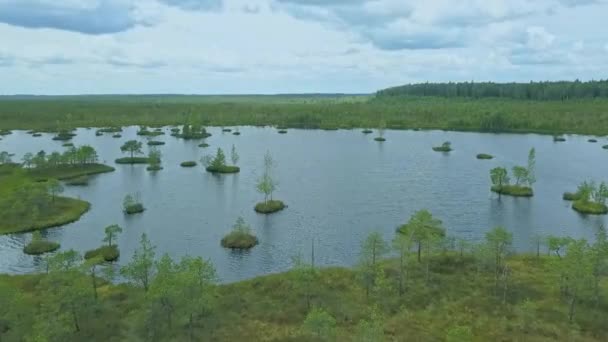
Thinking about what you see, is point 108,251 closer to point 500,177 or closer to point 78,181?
point 78,181

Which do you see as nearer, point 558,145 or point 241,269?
point 241,269

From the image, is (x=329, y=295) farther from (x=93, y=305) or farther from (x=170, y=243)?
(x=170, y=243)

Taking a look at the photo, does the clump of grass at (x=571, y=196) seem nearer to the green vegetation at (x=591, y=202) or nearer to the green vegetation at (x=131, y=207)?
the green vegetation at (x=591, y=202)

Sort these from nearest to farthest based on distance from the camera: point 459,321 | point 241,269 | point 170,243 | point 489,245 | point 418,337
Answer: point 418,337, point 459,321, point 489,245, point 241,269, point 170,243

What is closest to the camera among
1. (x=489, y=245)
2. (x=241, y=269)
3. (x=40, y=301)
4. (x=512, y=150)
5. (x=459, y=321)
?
(x=459, y=321)

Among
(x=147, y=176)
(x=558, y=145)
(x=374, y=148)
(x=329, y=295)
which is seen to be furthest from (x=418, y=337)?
(x=558, y=145)

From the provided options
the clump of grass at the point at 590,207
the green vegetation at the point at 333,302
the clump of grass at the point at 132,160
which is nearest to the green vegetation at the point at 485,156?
the clump of grass at the point at 590,207
